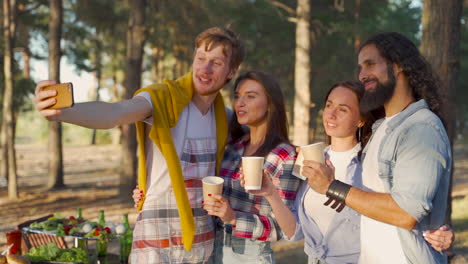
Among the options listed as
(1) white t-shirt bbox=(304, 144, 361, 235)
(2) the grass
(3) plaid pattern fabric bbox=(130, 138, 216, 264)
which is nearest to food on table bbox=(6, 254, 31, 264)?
(3) plaid pattern fabric bbox=(130, 138, 216, 264)

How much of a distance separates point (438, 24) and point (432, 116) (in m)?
4.20

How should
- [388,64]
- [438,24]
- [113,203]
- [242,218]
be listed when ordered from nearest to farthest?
[388,64]
[242,218]
[438,24]
[113,203]

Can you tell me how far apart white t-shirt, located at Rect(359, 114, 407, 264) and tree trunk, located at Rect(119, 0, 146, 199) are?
9.51 metres

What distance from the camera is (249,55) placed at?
19891mm

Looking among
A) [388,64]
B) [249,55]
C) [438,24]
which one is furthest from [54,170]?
[388,64]

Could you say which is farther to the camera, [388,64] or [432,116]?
[388,64]

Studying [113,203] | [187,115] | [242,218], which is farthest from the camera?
[113,203]

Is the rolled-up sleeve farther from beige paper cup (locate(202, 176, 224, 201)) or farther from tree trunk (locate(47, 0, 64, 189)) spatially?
tree trunk (locate(47, 0, 64, 189))

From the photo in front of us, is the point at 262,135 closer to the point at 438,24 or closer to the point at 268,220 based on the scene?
the point at 268,220

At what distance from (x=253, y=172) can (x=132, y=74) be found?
9.59 m

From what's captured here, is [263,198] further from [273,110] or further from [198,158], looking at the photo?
[273,110]

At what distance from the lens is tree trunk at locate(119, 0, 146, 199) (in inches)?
460

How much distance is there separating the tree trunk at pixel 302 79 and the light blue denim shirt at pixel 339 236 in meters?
7.13

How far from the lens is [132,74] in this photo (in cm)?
1166
